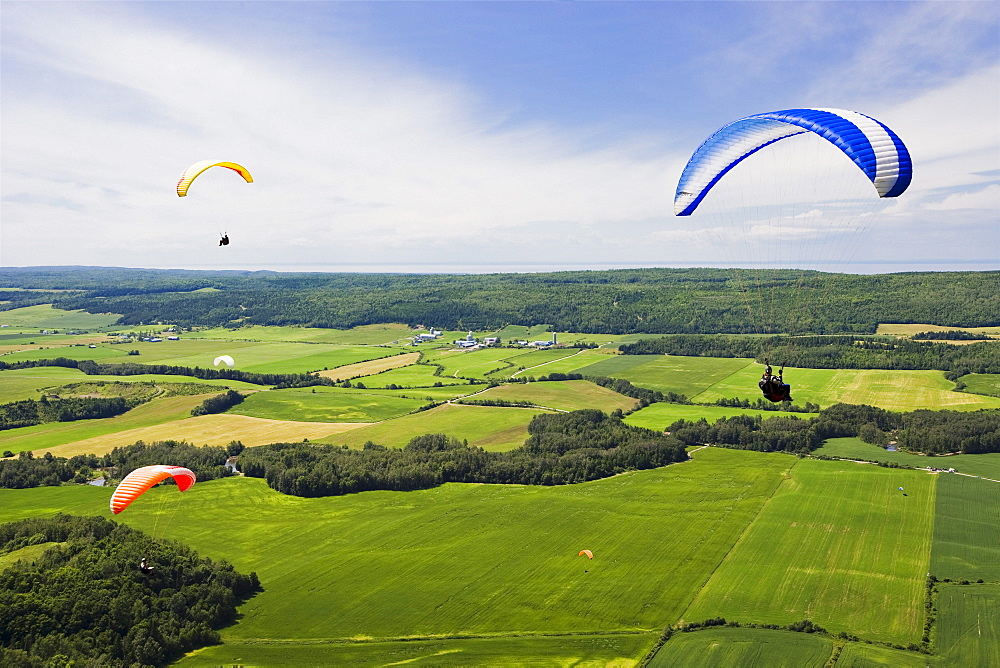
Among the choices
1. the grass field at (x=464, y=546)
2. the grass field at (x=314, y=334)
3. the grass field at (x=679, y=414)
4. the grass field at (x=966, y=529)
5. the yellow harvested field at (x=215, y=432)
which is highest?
the grass field at (x=314, y=334)

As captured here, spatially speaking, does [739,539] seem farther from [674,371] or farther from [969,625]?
[674,371]

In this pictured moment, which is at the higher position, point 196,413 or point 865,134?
point 865,134

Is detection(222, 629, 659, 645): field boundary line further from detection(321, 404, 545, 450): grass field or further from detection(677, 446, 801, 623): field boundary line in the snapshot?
detection(321, 404, 545, 450): grass field

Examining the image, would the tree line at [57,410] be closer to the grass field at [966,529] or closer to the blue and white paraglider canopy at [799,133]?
the blue and white paraglider canopy at [799,133]

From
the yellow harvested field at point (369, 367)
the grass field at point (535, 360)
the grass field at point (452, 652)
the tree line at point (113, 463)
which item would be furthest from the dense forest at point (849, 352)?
the tree line at point (113, 463)

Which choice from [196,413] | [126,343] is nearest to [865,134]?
[196,413]

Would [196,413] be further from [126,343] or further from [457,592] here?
[126,343]
